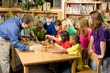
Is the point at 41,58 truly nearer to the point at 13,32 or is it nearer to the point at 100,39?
the point at 13,32

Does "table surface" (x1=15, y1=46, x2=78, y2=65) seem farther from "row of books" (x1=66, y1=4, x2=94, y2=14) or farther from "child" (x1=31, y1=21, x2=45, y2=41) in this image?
"row of books" (x1=66, y1=4, x2=94, y2=14)

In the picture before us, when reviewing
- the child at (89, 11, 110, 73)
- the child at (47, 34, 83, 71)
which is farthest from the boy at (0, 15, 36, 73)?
the child at (89, 11, 110, 73)

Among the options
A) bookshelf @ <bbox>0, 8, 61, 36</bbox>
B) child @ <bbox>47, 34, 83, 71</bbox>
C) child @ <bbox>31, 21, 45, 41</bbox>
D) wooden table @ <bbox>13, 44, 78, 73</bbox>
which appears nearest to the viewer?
wooden table @ <bbox>13, 44, 78, 73</bbox>

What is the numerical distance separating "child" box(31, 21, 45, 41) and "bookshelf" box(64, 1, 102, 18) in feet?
6.44

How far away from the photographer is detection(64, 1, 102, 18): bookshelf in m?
6.14

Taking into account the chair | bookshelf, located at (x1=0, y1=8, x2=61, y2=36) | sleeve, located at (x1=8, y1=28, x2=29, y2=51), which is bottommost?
the chair

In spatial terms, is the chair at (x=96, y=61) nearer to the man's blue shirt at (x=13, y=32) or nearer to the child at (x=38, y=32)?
the man's blue shirt at (x=13, y=32)

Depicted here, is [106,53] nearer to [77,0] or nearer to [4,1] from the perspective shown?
[77,0]

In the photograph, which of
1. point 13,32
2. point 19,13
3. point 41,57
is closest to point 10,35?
point 13,32

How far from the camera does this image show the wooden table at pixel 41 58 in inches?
115

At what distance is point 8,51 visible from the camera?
12.8 ft

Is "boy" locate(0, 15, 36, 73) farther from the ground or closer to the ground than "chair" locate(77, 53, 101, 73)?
farther from the ground

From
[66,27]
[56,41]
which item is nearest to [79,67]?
[56,41]

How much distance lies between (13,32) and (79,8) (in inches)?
122
